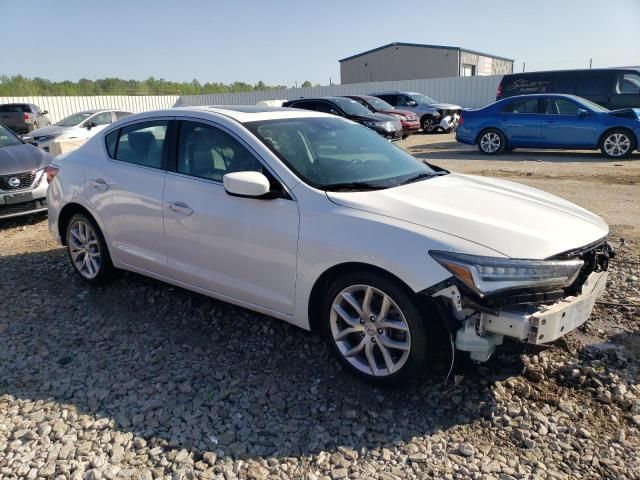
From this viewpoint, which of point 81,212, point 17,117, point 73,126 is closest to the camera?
point 81,212

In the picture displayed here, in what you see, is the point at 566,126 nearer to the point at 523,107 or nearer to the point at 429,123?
the point at 523,107

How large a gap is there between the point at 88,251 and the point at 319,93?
100.0 ft

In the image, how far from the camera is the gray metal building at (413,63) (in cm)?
3903

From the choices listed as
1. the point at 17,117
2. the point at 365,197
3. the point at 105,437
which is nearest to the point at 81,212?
the point at 105,437

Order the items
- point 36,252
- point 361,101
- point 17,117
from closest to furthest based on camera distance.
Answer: point 36,252 → point 361,101 → point 17,117

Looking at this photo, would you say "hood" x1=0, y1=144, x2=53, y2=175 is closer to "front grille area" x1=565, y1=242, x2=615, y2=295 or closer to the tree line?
"front grille area" x1=565, y1=242, x2=615, y2=295

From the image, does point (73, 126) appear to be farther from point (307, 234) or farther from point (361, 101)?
point (307, 234)

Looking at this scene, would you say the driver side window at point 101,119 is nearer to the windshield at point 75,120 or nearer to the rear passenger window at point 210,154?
the windshield at point 75,120

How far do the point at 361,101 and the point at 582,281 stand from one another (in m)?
17.7

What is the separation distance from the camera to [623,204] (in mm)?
7938

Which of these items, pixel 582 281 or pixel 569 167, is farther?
pixel 569 167

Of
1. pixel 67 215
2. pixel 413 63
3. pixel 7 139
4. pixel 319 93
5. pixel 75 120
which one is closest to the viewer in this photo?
pixel 67 215

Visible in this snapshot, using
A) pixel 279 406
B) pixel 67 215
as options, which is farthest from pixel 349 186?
pixel 67 215

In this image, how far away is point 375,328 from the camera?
317 cm
